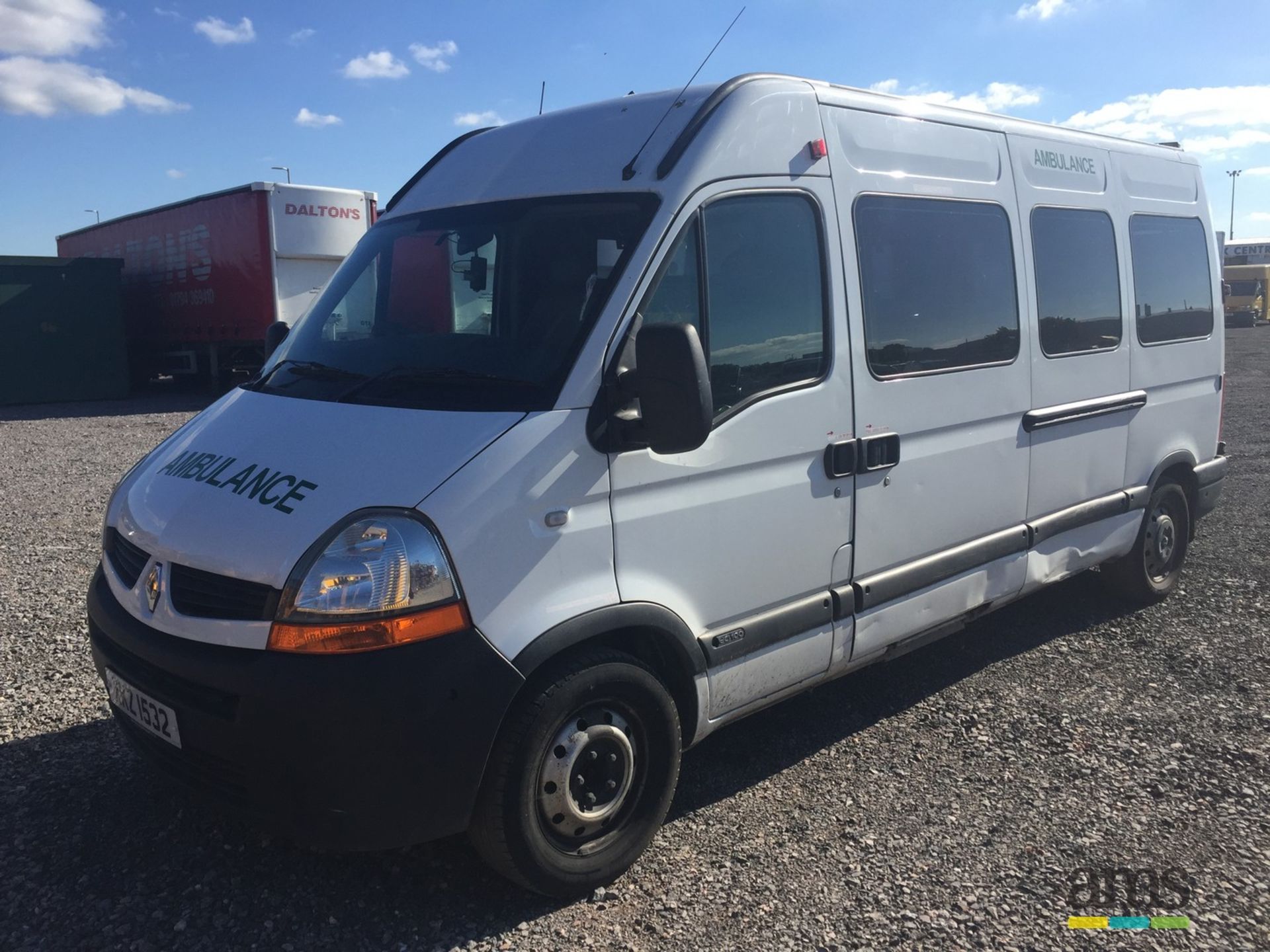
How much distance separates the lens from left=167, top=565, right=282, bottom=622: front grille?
271cm

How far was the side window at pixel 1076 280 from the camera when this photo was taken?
486cm

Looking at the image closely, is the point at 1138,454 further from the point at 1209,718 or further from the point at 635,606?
the point at 635,606

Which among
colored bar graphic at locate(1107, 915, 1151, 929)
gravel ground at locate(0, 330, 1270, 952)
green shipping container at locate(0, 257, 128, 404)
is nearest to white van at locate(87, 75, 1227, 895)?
gravel ground at locate(0, 330, 1270, 952)

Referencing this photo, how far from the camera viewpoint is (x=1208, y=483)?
6324 millimetres

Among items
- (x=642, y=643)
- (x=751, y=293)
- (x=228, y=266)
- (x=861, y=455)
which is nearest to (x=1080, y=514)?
(x=861, y=455)

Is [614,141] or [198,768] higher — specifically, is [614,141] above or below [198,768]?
above

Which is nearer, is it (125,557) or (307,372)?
(125,557)

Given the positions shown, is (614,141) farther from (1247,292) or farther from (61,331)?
(1247,292)

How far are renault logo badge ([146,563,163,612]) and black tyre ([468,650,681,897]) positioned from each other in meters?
1.12

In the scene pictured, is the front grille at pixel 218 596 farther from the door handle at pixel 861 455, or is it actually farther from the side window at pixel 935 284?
the side window at pixel 935 284

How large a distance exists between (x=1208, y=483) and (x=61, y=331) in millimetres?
19013

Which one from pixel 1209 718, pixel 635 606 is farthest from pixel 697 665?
pixel 1209 718

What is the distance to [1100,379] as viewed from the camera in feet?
17.1

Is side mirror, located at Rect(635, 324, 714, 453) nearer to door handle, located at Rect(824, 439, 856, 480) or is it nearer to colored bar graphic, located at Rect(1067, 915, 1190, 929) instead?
door handle, located at Rect(824, 439, 856, 480)
